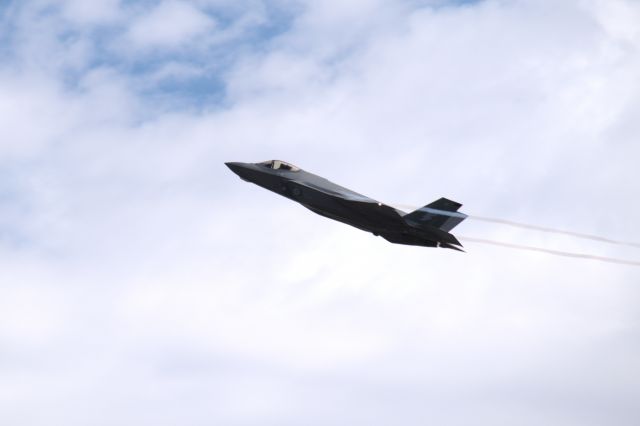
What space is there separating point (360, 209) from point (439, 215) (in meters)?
4.49

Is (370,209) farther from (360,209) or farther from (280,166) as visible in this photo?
(280,166)

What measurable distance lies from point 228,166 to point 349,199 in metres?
9.63

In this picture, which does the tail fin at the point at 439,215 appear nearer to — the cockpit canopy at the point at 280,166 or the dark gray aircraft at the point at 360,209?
the dark gray aircraft at the point at 360,209

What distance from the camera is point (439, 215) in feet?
153

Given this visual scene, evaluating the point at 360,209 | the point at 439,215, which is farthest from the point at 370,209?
the point at 439,215

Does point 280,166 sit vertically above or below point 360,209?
above

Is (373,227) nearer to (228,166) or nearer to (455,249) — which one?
(455,249)

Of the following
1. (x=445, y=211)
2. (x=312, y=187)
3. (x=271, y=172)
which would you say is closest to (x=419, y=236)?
(x=445, y=211)

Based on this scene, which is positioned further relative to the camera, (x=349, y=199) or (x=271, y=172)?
(x=271, y=172)

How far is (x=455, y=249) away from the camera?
153ft

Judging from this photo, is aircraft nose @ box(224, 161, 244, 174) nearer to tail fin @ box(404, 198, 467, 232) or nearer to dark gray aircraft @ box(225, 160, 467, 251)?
dark gray aircraft @ box(225, 160, 467, 251)

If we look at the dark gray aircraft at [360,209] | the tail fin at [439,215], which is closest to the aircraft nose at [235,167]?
the dark gray aircraft at [360,209]

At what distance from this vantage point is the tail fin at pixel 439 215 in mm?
46594

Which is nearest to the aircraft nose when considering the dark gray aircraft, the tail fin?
the dark gray aircraft
